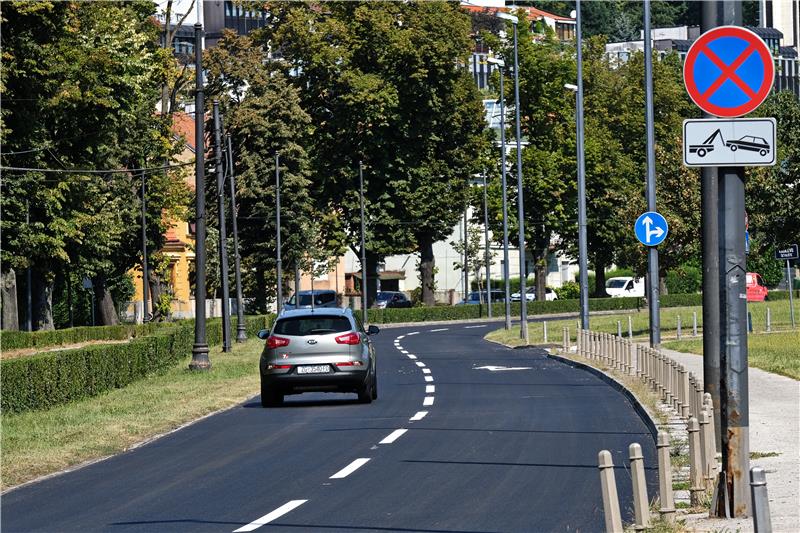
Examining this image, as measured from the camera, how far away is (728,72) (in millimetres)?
10633

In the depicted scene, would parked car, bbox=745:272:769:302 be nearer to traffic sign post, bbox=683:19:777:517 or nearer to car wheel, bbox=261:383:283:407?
car wheel, bbox=261:383:283:407

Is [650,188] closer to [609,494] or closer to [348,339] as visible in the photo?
[348,339]

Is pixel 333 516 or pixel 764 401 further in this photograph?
pixel 764 401

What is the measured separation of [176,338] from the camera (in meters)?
42.0

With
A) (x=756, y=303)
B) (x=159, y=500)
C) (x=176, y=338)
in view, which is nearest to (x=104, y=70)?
(x=176, y=338)

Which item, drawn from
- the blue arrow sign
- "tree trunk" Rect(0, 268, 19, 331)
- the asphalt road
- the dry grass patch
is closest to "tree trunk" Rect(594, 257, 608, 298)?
"tree trunk" Rect(0, 268, 19, 331)

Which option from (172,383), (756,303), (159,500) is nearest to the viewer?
(159,500)

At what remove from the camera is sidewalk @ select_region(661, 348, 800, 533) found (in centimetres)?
1033

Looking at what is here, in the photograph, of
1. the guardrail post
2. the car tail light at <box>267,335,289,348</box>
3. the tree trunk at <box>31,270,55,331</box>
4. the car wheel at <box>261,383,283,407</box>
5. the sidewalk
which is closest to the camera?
the guardrail post

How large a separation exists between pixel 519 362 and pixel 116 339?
94.4 feet

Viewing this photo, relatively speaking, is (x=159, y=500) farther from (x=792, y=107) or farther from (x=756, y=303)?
(x=756, y=303)

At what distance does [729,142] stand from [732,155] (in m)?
0.10

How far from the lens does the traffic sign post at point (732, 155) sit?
10.6 m

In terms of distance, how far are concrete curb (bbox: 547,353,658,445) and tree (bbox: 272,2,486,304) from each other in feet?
127
